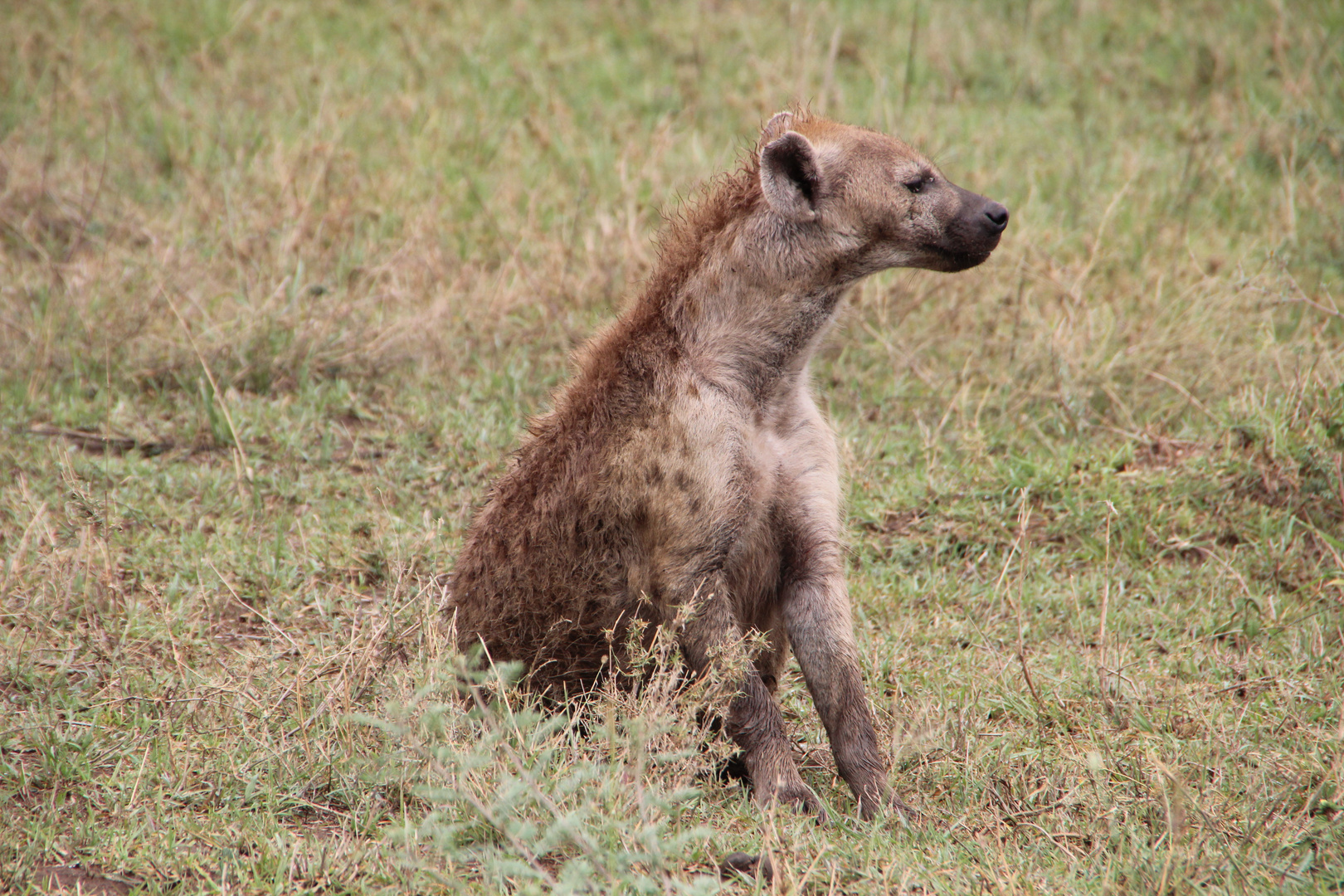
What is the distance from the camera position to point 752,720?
299 cm

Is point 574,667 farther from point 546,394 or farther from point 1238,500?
point 1238,500

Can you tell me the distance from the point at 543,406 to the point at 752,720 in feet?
7.45

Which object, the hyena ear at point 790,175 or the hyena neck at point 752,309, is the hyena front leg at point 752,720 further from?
the hyena ear at point 790,175

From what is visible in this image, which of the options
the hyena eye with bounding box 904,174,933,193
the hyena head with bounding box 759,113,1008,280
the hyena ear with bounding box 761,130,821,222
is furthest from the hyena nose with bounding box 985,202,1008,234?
the hyena ear with bounding box 761,130,821,222

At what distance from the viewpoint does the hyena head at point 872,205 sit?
318cm

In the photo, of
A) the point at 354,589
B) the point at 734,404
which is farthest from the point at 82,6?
the point at 734,404

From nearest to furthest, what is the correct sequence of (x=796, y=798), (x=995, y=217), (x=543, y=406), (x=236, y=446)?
(x=796, y=798) < (x=995, y=217) < (x=236, y=446) < (x=543, y=406)

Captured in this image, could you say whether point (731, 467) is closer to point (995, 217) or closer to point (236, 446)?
point (995, 217)

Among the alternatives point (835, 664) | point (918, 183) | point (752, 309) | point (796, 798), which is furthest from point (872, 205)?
point (796, 798)

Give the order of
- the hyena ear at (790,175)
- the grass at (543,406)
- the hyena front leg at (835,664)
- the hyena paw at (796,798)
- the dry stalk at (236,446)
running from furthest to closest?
the dry stalk at (236,446)
the hyena ear at (790,175)
the hyena front leg at (835,664)
the hyena paw at (796,798)
the grass at (543,406)

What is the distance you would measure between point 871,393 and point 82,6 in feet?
16.6

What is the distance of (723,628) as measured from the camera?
297cm

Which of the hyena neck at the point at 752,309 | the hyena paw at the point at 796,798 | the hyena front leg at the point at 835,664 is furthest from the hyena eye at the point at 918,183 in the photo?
the hyena paw at the point at 796,798

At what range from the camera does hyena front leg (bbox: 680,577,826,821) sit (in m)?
2.95
